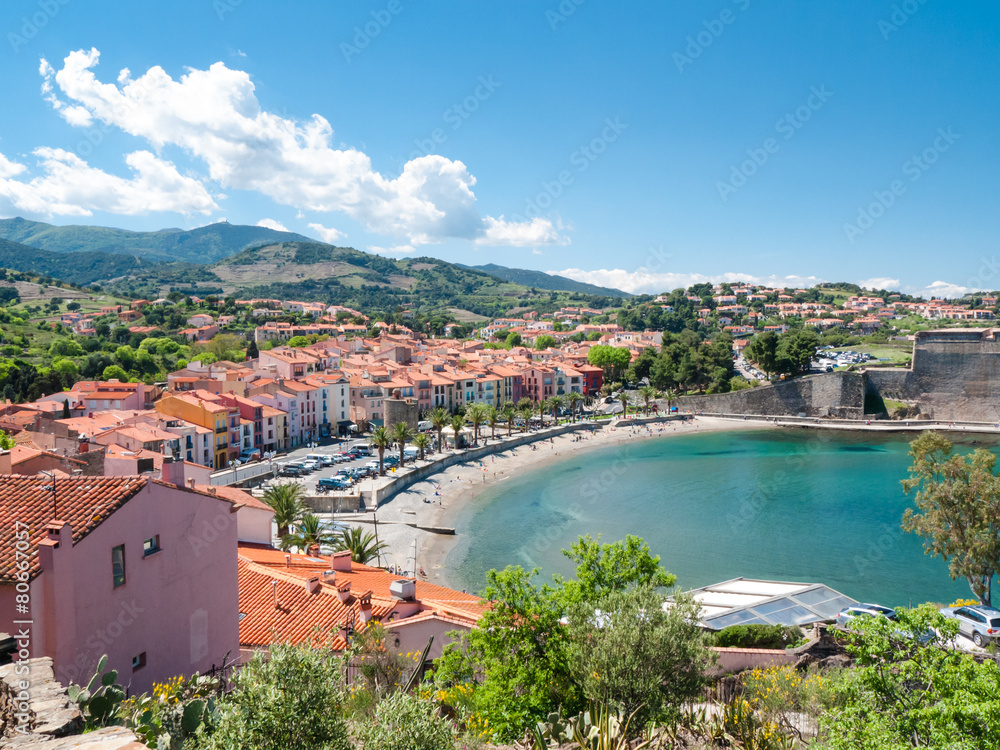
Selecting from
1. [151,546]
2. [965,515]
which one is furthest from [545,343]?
[151,546]

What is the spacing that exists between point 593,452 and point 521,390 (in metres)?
17.1

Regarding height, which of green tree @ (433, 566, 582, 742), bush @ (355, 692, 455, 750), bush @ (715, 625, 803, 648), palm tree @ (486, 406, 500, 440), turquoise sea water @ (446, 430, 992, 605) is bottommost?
turquoise sea water @ (446, 430, 992, 605)

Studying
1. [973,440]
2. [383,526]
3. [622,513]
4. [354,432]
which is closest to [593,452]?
[622,513]

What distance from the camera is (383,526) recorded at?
1218 inches

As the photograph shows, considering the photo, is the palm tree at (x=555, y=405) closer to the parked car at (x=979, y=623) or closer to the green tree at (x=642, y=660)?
the parked car at (x=979, y=623)

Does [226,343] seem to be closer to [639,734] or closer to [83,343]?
[83,343]

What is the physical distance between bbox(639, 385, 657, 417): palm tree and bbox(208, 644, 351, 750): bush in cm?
6198

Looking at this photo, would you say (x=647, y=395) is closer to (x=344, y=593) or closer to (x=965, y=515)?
(x=965, y=515)

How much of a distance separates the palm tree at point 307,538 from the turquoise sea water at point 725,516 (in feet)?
17.0

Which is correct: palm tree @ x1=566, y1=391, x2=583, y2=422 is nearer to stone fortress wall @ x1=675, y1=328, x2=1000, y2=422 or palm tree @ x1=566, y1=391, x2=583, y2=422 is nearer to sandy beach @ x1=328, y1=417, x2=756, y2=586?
sandy beach @ x1=328, y1=417, x2=756, y2=586

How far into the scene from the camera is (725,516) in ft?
117

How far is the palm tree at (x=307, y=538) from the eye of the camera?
21094 mm

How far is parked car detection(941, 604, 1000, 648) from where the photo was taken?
15.0 m

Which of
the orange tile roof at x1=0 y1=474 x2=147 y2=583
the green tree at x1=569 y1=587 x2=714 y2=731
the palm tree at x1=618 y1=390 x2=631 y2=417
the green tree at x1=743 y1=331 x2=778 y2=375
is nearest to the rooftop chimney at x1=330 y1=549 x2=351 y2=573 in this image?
the orange tile roof at x1=0 y1=474 x2=147 y2=583
